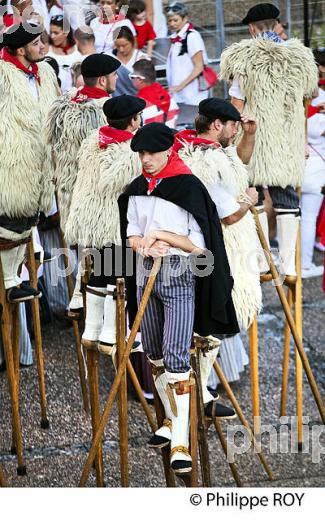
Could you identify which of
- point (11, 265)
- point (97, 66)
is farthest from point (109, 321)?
point (97, 66)

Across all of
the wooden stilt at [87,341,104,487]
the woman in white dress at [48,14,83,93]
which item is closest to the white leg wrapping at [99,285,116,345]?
the wooden stilt at [87,341,104,487]

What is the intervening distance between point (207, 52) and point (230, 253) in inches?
204

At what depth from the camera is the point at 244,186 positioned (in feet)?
17.7

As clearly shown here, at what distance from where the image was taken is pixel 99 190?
553 cm

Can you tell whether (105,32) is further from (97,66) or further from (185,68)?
(97,66)

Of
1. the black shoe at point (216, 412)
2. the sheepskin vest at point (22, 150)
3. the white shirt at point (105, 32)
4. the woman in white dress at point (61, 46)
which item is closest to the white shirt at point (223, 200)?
the black shoe at point (216, 412)

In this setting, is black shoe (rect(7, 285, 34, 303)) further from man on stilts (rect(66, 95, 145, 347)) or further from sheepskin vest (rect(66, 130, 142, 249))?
sheepskin vest (rect(66, 130, 142, 249))

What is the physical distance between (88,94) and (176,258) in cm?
142

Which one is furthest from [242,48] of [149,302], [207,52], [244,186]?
[207,52]

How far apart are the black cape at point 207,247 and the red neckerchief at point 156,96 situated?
3440 millimetres

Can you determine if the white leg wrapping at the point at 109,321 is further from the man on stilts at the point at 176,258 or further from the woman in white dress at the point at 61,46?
the woman in white dress at the point at 61,46
